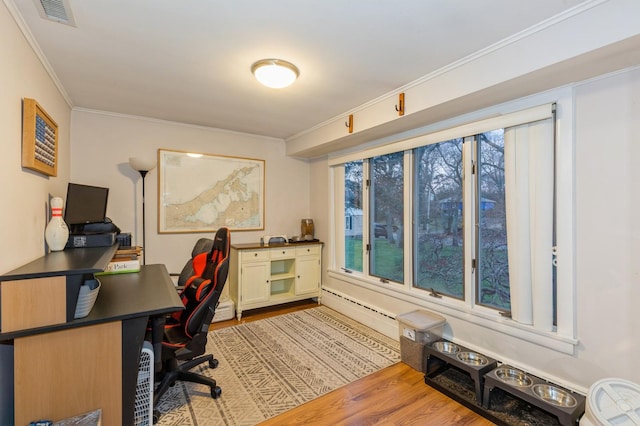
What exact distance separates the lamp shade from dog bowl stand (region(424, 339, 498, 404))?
3.30 meters

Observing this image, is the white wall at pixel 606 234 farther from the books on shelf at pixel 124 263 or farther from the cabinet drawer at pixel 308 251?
the books on shelf at pixel 124 263

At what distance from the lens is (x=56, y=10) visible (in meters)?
1.67

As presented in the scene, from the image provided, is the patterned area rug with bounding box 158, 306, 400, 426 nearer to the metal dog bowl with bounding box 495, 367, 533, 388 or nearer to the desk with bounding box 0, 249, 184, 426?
the desk with bounding box 0, 249, 184, 426

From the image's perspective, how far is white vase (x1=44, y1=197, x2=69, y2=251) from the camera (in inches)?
84.7

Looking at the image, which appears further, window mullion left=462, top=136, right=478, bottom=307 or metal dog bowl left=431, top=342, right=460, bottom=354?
window mullion left=462, top=136, right=478, bottom=307

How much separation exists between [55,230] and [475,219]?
131 inches

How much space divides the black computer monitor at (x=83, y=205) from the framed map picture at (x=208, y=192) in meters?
0.79

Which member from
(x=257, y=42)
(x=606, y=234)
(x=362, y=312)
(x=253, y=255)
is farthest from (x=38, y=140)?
(x=606, y=234)

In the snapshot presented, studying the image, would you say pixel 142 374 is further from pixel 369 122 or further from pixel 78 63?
pixel 369 122

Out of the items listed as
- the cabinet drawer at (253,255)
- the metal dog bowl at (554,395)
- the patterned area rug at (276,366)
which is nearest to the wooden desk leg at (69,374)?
the patterned area rug at (276,366)

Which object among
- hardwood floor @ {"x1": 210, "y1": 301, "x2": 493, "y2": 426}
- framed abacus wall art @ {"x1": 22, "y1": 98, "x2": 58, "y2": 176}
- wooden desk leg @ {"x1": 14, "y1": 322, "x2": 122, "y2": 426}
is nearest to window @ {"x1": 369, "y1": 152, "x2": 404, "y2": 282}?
hardwood floor @ {"x1": 210, "y1": 301, "x2": 493, "y2": 426}

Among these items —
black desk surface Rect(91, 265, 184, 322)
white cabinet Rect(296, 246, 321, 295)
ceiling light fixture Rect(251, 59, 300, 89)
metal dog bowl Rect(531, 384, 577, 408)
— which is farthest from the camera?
white cabinet Rect(296, 246, 321, 295)

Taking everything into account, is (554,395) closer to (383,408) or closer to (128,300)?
(383,408)

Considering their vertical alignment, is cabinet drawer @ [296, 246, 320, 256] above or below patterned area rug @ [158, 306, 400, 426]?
above
